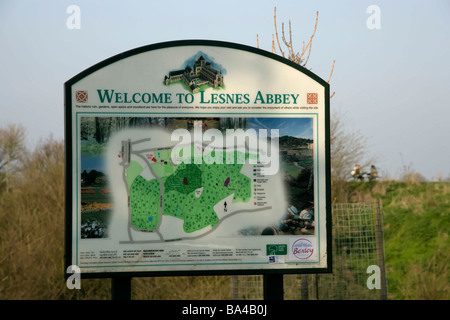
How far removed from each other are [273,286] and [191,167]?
5.28ft

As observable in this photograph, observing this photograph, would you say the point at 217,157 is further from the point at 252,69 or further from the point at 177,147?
the point at 252,69

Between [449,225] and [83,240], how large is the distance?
35.4 ft

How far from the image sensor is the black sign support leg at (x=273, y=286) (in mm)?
5773

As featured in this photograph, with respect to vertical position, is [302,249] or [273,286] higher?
[302,249]

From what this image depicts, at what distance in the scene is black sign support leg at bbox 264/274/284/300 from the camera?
5.77m

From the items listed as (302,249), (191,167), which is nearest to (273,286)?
(302,249)

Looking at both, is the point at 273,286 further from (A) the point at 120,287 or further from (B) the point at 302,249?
(A) the point at 120,287

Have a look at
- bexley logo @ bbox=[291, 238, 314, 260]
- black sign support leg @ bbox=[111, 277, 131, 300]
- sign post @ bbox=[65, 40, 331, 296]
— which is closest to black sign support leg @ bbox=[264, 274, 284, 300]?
sign post @ bbox=[65, 40, 331, 296]

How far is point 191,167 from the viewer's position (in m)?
5.62

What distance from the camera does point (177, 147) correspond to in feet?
18.4

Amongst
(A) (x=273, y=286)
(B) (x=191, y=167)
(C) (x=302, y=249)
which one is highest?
(B) (x=191, y=167)

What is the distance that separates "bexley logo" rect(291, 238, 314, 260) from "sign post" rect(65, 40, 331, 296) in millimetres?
11

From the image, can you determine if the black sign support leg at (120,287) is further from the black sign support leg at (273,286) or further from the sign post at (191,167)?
the black sign support leg at (273,286)
